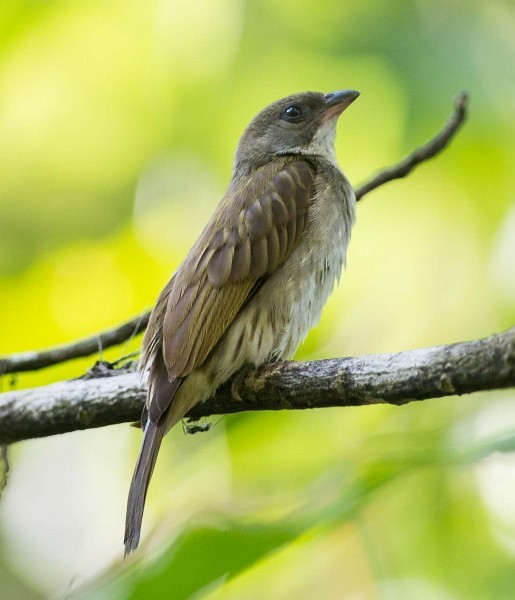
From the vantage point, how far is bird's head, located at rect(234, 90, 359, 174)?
193 inches

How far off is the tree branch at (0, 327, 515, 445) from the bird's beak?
74.2 inches

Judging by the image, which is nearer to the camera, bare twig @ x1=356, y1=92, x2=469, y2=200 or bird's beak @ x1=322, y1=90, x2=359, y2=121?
bare twig @ x1=356, y1=92, x2=469, y2=200

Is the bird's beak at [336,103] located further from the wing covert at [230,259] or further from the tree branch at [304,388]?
the tree branch at [304,388]

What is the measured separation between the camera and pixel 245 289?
379cm

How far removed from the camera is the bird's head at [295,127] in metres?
4.89

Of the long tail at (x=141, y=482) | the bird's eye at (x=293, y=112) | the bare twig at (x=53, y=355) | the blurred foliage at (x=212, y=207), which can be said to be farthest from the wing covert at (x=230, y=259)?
the bird's eye at (x=293, y=112)

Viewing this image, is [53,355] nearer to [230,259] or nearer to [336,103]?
[230,259]

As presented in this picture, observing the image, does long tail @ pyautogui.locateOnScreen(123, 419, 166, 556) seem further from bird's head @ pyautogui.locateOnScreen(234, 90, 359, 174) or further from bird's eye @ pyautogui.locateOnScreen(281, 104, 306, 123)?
bird's eye @ pyautogui.locateOnScreen(281, 104, 306, 123)

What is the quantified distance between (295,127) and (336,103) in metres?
0.26

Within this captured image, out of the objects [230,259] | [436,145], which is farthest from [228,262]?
Result: [436,145]

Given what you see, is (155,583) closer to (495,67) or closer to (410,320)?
(410,320)

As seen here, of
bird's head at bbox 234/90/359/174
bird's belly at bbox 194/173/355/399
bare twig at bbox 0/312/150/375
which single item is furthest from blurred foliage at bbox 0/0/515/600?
bird's head at bbox 234/90/359/174

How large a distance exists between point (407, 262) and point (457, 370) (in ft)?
9.97

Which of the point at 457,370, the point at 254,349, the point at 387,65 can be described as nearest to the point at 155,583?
the point at 457,370
